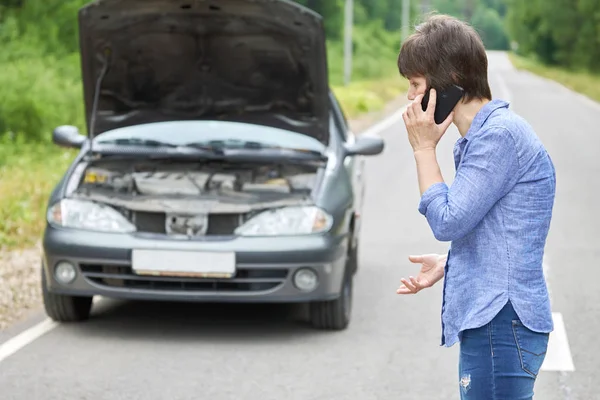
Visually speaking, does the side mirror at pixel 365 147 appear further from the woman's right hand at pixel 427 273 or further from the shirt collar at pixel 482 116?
the shirt collar at pixel 482 116

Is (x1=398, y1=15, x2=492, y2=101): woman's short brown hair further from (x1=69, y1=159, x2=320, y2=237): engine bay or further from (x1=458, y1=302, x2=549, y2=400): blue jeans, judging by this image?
(x1=69, y1=159, x2=320, y2=237): engine bay

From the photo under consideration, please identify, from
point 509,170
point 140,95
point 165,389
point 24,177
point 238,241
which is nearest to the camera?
point 509,170

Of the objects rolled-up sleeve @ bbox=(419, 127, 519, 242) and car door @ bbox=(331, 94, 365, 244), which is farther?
car door @ bbox=(331, 94, 365, 244)

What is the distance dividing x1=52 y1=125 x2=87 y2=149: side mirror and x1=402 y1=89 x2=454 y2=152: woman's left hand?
17.6ft

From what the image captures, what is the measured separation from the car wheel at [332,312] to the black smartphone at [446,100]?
176 inches

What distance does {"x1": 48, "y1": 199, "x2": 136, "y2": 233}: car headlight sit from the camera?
7523mm

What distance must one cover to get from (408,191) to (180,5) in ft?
27.3

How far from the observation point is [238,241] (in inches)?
292

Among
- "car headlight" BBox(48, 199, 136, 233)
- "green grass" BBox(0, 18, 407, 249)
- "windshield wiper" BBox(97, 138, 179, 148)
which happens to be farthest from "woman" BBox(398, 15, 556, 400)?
"green grass" BBox(0, 18, 407, 249)

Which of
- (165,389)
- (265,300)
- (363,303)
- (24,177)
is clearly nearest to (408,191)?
(24,177)

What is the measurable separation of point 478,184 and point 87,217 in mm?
4670

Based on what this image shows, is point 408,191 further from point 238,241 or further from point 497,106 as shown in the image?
point 497,106

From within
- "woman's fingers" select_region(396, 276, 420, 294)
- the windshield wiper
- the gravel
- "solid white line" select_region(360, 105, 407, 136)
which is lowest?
"solid white line" select_region(360, 105, 407, 136)

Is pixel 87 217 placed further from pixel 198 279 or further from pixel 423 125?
pixel 423 125
